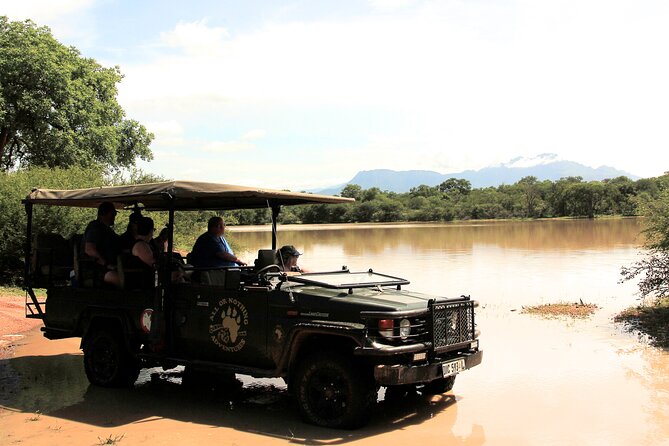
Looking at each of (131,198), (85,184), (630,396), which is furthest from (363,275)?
(85,184)

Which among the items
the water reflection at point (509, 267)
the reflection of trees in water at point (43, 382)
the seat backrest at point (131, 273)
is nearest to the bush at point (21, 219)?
the reflection of trees in water at point (43, 382)

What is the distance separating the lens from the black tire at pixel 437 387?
24.3 ft

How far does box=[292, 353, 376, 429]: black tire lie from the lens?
6027mm

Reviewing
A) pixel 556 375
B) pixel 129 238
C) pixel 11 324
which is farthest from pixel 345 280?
pixel 11 324

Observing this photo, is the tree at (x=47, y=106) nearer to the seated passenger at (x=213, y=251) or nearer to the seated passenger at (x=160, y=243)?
the seated passenger at (x=160, y=243)

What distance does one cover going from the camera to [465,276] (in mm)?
24359

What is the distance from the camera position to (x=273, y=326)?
652cm

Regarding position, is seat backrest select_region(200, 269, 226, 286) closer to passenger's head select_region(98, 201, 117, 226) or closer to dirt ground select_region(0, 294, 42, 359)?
passenger's head select_region(98, 201, 117, 226)

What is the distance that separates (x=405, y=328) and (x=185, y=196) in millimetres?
2717

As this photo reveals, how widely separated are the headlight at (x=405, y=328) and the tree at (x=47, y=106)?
71.1 feet

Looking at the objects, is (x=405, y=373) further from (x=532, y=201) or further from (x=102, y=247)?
(x=532, y=201)

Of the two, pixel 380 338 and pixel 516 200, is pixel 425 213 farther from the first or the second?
pixel 380 338

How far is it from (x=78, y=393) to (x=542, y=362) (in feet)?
20.9

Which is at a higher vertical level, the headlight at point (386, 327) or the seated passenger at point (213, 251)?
the seated passenger at point (213, 251)
